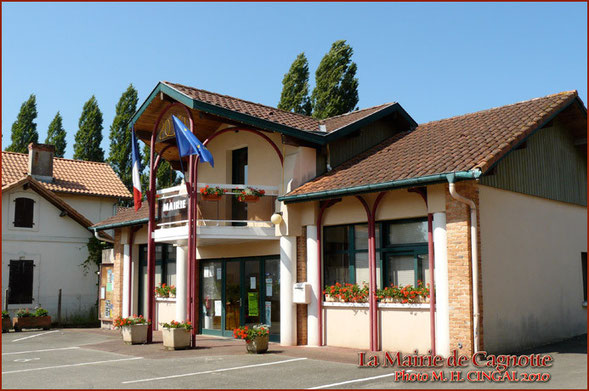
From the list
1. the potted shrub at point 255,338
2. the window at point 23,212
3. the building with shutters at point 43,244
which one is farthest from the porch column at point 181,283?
the window at point 23,212

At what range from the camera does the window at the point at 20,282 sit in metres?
23.6

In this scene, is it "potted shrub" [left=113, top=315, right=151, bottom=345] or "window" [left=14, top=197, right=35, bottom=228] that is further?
"window" [left=14, top=197, right=35, bottom=228]

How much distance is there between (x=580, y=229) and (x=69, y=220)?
18.9 meters

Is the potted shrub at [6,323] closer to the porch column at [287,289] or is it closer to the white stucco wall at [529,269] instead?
the porch column at [287,289]

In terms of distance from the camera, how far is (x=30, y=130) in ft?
151

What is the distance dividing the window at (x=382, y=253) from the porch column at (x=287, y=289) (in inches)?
31.5

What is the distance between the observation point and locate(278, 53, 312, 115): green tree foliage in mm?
35719

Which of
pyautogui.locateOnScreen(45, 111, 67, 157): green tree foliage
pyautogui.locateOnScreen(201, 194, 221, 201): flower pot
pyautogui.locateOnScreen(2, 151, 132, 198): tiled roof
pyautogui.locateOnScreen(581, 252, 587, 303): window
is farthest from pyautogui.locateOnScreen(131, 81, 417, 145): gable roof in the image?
pyautogui.locateOnScreen(45, 111, 67, 157): green tree foliage

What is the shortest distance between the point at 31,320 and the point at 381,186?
14.2m

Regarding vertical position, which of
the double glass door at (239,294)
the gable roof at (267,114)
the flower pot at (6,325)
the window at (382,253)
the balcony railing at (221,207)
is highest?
the gable roof at (267,114)

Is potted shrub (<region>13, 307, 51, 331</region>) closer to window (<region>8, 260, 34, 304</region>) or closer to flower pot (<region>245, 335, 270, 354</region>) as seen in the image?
window (<region>8, 260, 34, 304</region>)

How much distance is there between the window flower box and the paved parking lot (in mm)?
5630

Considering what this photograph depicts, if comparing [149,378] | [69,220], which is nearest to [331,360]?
[149,378]

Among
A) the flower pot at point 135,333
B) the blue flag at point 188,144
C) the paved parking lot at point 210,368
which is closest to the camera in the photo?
the paved parking lot at point 210,368
